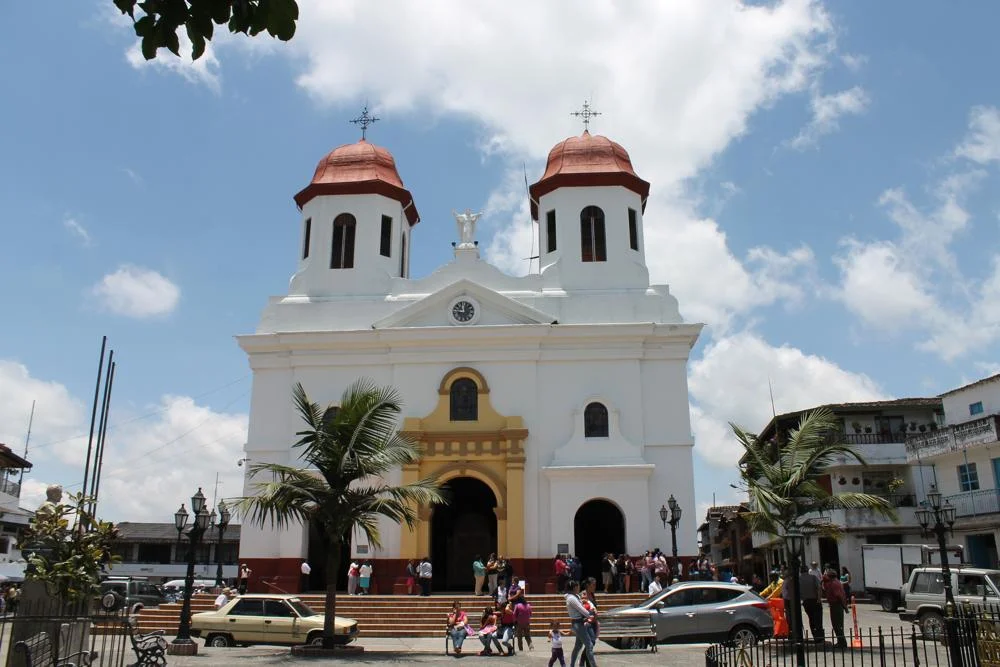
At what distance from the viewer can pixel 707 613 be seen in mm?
16609

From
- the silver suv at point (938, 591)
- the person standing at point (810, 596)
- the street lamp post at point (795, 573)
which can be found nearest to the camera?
the street lamp post at point (795, 573)

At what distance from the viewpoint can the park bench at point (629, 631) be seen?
1659 cm

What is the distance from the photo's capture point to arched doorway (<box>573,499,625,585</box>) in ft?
87.2

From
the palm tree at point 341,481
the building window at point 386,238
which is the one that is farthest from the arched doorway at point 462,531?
the palm tree at point 341,481

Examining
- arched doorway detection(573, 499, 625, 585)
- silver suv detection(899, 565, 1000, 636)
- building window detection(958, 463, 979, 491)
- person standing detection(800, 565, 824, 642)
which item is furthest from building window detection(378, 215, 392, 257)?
building window detection(958, 463, 979, 491)

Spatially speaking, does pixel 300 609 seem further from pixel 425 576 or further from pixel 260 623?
pixel 425 576

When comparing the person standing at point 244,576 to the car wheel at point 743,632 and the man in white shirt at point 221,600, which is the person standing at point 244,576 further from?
the car wheel at point 743,632

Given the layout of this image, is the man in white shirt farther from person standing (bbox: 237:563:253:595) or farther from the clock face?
the clock face

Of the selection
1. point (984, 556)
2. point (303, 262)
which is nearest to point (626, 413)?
point (303, 262)

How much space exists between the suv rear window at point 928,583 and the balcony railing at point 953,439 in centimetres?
Answer: 1282

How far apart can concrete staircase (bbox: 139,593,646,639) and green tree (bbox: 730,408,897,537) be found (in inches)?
214

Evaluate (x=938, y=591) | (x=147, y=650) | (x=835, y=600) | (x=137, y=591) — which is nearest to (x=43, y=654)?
(x=147, y=650)

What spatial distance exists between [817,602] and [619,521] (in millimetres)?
9922

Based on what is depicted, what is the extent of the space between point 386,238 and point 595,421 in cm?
974
